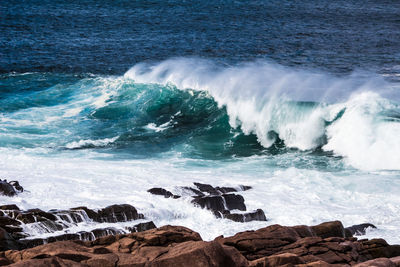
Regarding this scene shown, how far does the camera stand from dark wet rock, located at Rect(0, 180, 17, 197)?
12250mm

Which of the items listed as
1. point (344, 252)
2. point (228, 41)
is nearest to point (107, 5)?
point (228, 41)

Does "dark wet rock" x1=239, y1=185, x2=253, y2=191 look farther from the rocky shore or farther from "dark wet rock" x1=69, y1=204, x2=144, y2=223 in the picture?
"dark wet rock" x1=69, y1=204, x2=144, y2=223

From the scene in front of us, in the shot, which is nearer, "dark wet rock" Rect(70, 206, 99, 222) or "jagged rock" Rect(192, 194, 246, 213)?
"dark wet rock" Rect(70, 206, 99, 222)

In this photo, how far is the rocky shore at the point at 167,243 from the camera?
318 inches

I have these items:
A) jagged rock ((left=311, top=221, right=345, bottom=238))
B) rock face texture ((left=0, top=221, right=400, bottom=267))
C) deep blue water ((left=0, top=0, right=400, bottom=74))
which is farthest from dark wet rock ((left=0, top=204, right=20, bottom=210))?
deep blue water ((left=0, top=0, right=400, bottom=74))

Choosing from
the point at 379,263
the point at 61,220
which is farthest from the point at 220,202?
the point at 379,263

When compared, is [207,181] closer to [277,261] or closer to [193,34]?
[277,261]

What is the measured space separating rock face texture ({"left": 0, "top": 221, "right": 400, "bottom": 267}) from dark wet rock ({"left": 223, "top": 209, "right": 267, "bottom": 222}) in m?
1.97

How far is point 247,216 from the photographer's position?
41.0 ft

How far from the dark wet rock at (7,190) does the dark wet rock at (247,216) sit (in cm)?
431

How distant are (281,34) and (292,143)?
1970 cm

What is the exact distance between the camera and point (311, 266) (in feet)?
27.2

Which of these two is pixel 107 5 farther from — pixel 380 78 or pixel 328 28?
pixel 380 78

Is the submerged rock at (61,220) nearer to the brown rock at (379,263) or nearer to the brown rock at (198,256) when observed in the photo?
the brown rock at (198,256)
